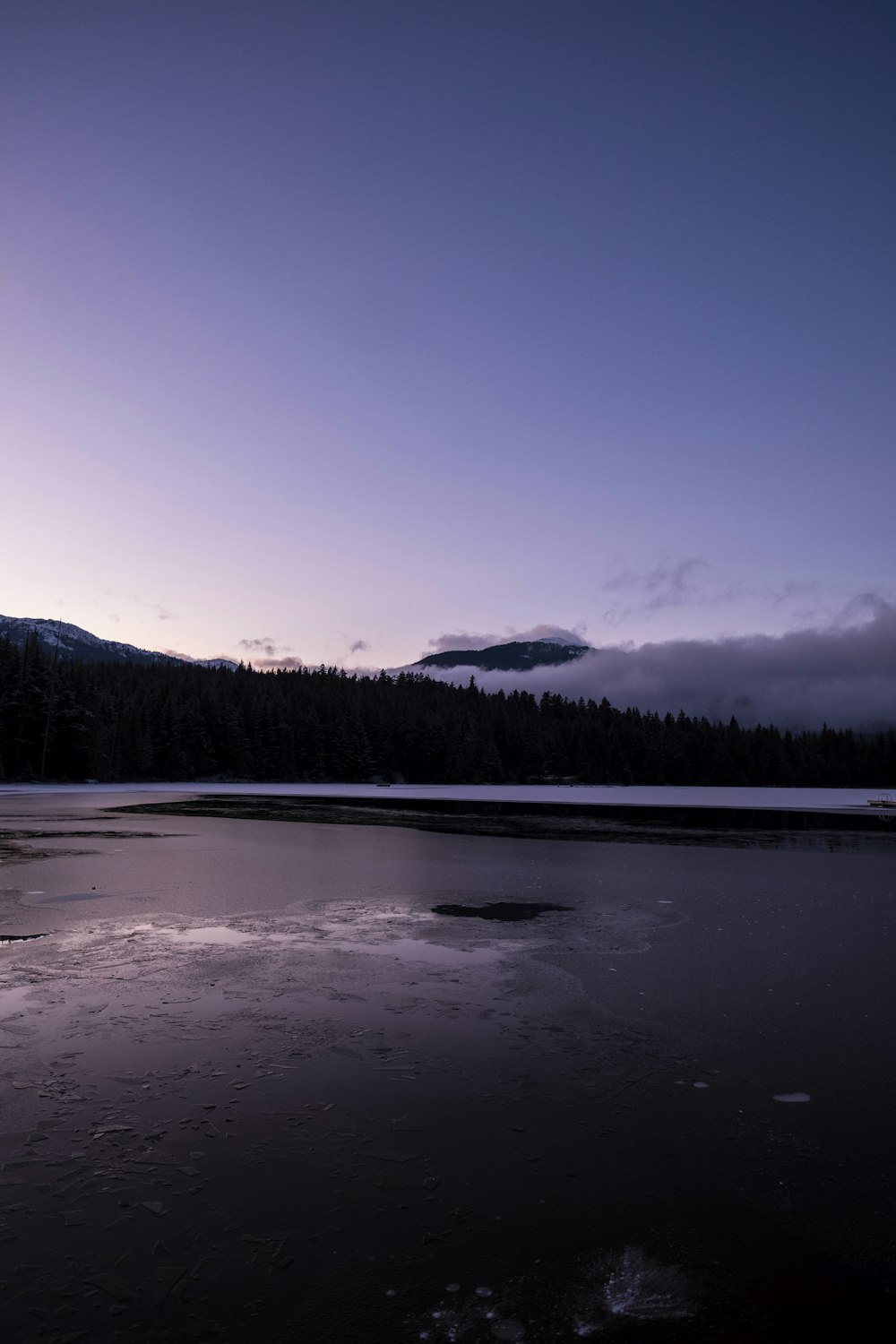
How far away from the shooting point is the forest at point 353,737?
89125mm

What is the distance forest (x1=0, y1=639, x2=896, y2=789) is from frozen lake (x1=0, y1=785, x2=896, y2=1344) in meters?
84.5

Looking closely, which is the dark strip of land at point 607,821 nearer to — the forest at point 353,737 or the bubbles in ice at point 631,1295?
the bubbles in ice at point 631,1295

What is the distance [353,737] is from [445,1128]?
120m

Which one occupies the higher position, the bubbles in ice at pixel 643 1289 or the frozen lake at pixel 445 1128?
the bubbles in ice at pixel 643 1289

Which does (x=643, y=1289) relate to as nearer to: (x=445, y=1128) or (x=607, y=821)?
(x=445, y=1128)

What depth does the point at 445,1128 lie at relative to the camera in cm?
578

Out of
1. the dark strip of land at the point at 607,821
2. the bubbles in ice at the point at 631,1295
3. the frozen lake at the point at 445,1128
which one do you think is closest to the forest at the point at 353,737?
the dark strip of land at the point at 607,821

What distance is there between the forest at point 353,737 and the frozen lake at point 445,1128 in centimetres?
8449

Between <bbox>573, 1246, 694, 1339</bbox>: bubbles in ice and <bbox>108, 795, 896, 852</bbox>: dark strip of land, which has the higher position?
<bbox>573, 1246, 694, 1339</bbox>: bubbles in ice

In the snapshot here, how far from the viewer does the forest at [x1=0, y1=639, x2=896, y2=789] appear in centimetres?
8912

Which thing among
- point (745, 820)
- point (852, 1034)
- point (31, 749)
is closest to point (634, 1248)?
point (852, 1034)

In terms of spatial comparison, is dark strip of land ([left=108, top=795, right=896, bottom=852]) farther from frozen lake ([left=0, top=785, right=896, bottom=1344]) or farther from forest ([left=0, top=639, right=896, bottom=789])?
forest ([left=0, top=639, right=896, bottom=789])

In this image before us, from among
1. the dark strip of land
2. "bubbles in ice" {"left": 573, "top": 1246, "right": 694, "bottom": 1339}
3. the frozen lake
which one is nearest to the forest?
the dark strip of land

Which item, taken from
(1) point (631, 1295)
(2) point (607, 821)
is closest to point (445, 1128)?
(1) point (631, 1295)
